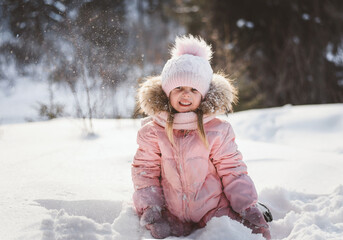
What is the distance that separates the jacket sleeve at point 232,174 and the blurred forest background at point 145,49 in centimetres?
94

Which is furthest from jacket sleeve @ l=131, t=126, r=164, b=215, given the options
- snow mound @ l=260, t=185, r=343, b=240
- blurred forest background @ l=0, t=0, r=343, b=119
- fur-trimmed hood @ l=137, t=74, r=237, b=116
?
blurred forest background @ l=0, t=0, r=343, b=119

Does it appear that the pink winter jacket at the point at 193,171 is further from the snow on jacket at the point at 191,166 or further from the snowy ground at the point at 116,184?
the snowy ground at the point at 116,184

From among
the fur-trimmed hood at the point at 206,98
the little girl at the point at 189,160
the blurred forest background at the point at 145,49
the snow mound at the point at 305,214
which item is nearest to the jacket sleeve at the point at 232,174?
the little girl at the point at 189,160

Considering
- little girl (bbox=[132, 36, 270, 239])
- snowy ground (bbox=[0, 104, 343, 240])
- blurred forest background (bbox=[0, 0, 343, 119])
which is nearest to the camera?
snowy ground (bbox=[0, 104, 343, 240])

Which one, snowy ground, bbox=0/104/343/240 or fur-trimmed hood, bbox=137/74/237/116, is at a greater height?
fur-trimmed hood, bbox=137/74/237/116

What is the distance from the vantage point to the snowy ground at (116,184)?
1.45 meters

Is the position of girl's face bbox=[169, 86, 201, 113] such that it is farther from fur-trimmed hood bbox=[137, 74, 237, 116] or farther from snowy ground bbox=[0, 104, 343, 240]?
snowy ground bbox=[0, 104, 343, 240]

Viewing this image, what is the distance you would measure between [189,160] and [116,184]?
0.68 metres

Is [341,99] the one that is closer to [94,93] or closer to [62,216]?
[94,93]

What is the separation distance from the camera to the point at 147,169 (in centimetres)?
170

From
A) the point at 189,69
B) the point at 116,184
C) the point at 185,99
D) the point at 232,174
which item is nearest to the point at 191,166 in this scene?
the point at 232,174

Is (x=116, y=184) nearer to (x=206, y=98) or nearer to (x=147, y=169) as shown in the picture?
(x=147, y=169)

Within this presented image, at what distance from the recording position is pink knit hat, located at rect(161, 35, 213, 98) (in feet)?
5.37

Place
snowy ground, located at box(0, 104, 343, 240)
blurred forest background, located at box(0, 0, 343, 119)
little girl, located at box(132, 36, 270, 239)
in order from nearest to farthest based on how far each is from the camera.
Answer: snowy ground, located at box(0, 104, 343, 240) < little girl, located at box(132, 36, 270, 239) < blurred forest background, located at box(0, 0, 343, 119)
